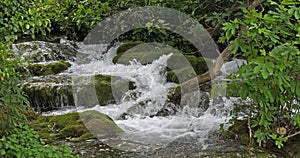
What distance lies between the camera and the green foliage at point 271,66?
2.99 m

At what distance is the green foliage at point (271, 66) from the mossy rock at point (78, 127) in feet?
5.93

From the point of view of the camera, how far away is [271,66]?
2.97 meters

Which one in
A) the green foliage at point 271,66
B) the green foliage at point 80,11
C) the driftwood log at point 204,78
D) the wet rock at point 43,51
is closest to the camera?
the green foliage at point 271,66

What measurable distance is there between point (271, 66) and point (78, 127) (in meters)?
2.69

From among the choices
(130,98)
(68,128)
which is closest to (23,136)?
(68,128)

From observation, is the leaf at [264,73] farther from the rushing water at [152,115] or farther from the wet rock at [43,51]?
the wet rock at [43,51]

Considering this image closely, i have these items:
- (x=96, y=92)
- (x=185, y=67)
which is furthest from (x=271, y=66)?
(x=96, y=92)

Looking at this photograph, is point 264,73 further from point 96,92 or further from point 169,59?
point 169,59

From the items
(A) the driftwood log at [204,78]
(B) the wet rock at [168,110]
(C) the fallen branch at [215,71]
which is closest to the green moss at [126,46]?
(A) the driftwood log at [204,78]

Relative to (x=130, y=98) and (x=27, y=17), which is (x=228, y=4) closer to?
(x=130, y=98)

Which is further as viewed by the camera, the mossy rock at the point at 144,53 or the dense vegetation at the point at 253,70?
the mossy rock at the point at 144,53

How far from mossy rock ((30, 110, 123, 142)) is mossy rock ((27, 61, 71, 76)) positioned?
3171mm

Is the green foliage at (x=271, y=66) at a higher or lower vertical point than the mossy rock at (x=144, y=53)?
lower

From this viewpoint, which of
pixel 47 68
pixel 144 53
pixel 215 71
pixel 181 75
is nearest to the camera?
pixel 215 71
